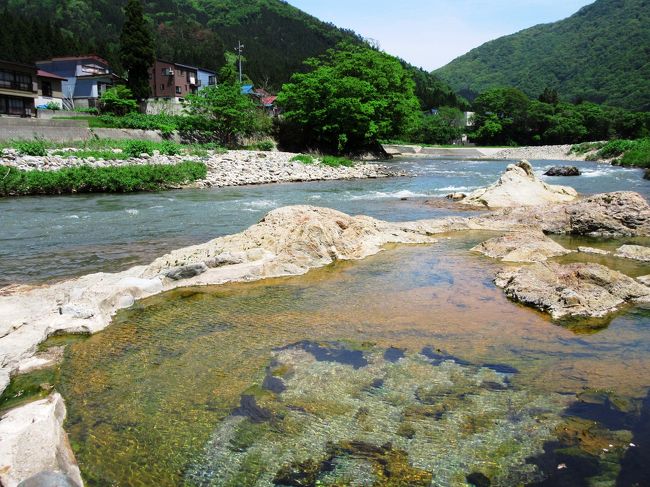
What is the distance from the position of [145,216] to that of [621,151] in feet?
187

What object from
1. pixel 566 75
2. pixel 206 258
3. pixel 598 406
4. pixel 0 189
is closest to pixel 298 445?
pixel 598 406

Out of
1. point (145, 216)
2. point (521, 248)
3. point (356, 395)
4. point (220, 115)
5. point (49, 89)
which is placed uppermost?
point (49, 89)

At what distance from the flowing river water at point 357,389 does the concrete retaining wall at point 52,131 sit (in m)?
29.1

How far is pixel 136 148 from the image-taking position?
33.2 meters

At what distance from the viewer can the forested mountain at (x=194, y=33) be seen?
79062 millimetres

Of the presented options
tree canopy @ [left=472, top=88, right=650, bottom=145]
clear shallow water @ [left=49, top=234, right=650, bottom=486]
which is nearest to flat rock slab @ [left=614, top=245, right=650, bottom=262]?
clear shallow water @ [left=49, top=234, right=650, bottom=486]

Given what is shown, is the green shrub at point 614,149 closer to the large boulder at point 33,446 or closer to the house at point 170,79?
the house at point 170,79

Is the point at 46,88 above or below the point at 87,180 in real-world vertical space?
above

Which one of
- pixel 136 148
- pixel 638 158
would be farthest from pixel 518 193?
pixel 638 158

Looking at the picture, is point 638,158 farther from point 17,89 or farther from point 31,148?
point 17,89

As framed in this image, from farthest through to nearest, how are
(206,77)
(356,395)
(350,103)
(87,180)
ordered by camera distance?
(206,77) → (350,103) → (87,180) → (356,395)

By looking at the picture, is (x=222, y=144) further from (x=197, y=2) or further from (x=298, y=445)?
(x=197, y=2)

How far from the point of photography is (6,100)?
1896 inches

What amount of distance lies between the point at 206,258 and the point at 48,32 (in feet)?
288
